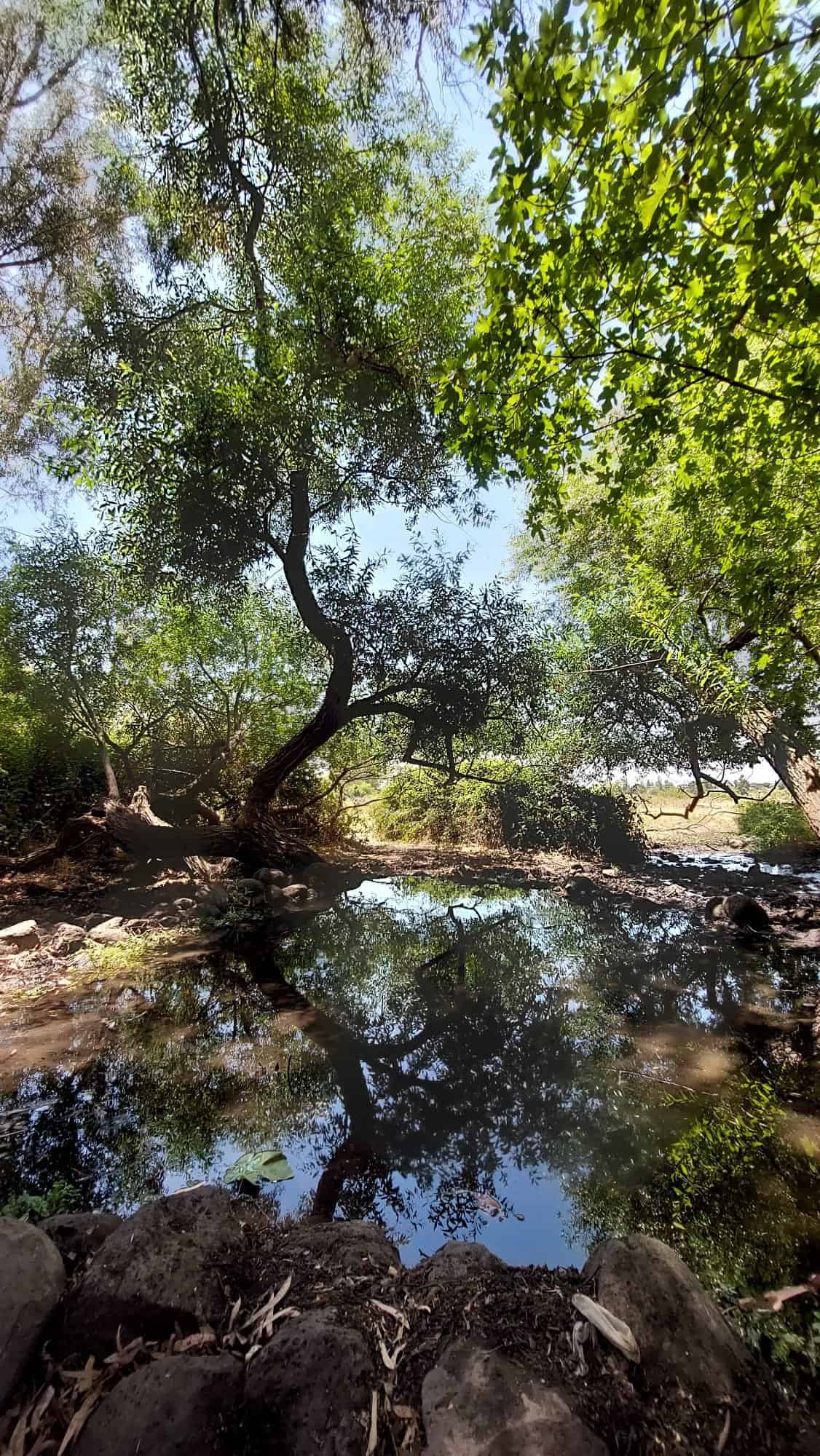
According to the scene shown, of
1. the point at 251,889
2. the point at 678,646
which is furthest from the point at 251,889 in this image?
the point at 678,646

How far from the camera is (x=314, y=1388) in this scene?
1.29m

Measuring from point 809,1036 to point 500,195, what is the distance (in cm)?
515

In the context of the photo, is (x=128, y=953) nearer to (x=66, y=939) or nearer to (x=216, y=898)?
(x=66, y=939)

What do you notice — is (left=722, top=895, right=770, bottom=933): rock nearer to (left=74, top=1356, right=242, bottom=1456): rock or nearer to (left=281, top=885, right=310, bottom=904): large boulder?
(left=281, top=885, right=310, bottom=904): large boulder

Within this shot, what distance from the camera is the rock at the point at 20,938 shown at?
5105mm

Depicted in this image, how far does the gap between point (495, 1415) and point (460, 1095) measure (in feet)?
6.16

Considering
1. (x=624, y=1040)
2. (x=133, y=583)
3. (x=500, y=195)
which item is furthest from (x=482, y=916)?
(x=133, y=583)

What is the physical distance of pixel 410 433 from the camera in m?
8.18

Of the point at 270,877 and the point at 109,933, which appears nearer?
the point at 109,933

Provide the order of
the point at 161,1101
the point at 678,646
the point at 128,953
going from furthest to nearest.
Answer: the point at 678,646 → the point at 128,953 → the point at 161,1101

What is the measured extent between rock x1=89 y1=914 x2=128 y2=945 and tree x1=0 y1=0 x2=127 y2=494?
798 cm

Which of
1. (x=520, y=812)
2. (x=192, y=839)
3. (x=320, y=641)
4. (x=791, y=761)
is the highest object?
(x=320, y=641)

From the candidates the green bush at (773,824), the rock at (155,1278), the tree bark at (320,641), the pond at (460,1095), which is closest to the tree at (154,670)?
the tree bark at (320,641)

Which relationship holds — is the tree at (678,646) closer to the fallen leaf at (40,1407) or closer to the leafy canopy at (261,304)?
the leafy canopy at (261,304)
